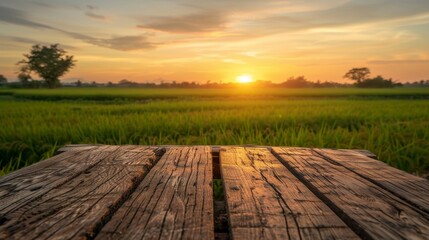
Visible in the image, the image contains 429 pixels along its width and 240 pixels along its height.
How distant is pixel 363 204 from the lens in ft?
3.89

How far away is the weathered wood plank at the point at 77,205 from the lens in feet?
3.08

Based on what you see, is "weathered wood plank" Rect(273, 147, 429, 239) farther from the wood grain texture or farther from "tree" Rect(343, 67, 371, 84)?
"tree" Rect(343, 67, 371, 84)

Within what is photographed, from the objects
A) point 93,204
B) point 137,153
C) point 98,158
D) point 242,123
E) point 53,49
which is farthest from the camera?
point 53,49

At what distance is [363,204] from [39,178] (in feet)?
4.67

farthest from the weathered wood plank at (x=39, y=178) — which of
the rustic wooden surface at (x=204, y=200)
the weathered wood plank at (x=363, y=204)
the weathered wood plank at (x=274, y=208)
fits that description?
the weathered wood plank at (x=363, y=204)

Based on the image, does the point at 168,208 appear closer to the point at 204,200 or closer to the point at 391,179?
the point at 204,200

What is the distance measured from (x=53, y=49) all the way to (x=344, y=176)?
73.3m

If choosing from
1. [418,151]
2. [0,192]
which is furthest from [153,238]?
[418,151]

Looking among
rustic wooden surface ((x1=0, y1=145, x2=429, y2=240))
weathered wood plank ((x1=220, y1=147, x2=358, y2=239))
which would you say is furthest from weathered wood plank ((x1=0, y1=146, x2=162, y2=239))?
weathered wood plank ((x1=220, y1=147, x2=358, y2=239))

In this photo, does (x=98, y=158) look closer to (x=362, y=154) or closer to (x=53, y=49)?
(x=362, y=154)

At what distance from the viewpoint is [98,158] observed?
2.05 meters

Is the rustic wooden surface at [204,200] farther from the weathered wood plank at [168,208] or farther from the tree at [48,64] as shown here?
the tree at [48,64]

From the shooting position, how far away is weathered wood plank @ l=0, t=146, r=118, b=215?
4.08 feet

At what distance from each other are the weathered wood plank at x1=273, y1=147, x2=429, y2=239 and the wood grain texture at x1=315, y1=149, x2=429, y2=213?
0.04 meters
